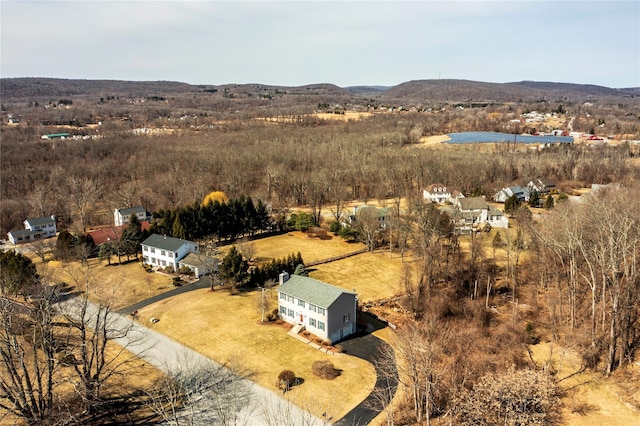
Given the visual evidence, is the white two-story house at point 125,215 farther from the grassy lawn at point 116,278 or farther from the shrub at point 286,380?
the shrub at point 286,380

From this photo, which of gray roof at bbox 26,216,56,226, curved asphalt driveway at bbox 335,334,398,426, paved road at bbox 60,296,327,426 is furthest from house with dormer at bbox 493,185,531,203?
gray roof at bbox 26,216,56,226

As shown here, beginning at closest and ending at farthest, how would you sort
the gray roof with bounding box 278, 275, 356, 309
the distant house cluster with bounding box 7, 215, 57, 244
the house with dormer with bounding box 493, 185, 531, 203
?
the gray roof with bounding box 278, 275, 356, 309, the distant house cluster with bounding box 7, 215, 57, 244, the house with dormer with bounding box 493, 185, 531, 203

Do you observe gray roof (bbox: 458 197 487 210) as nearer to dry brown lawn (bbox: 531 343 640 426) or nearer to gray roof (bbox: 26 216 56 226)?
dry brown lawn (bbox: 531 343 640 426)

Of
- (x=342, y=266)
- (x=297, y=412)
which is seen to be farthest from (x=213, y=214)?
(x=297, y=412)

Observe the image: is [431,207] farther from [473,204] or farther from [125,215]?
[125,215]

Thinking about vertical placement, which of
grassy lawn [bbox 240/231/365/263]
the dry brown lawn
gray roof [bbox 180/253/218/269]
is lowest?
the dry brown lawn

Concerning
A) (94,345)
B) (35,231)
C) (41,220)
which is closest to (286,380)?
(94,345)
